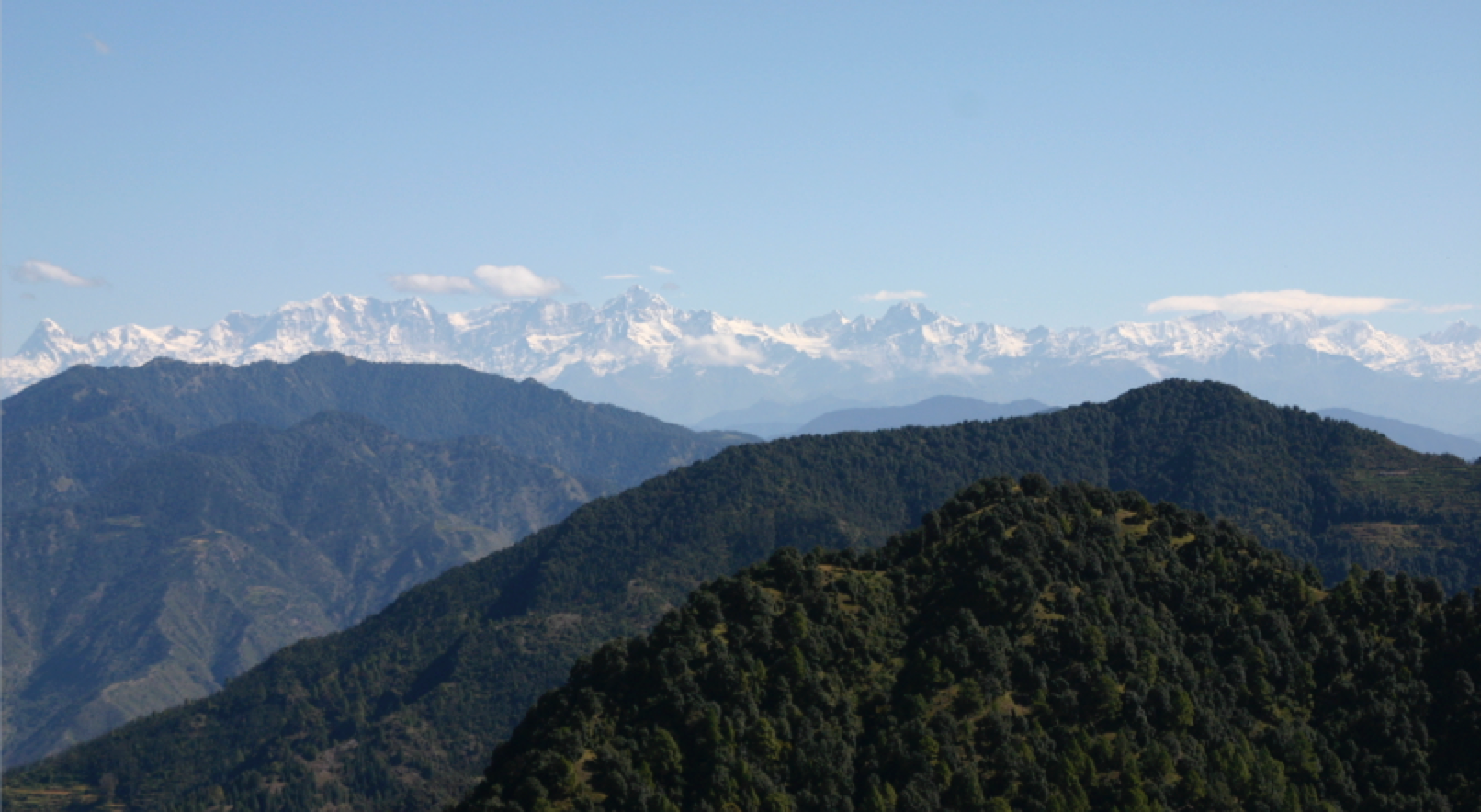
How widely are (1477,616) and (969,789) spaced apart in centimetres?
6627

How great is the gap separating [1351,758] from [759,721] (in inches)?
2311

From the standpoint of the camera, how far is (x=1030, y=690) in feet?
394

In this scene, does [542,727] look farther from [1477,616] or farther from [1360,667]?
[1477,616]

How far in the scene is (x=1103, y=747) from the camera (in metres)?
112

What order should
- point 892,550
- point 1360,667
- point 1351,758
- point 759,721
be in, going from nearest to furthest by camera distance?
point 759,721
point 1351,758
point 1360,667
point 892,550

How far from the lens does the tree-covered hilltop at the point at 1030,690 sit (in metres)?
108

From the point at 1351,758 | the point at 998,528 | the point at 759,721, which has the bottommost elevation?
the point at 1351,758

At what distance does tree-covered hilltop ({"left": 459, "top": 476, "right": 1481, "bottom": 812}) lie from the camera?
108 meters

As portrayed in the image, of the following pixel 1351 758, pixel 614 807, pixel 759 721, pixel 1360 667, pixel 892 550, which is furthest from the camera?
pixel 892 550

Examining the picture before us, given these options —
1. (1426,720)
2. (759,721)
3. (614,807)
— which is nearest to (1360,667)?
(1426,720)

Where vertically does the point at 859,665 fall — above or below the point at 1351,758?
above

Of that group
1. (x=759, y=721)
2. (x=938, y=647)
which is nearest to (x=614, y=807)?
(x=759, y=721)

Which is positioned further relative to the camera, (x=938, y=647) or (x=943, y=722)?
(x=938, y=647)

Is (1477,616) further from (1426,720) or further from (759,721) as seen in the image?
(759,721)
